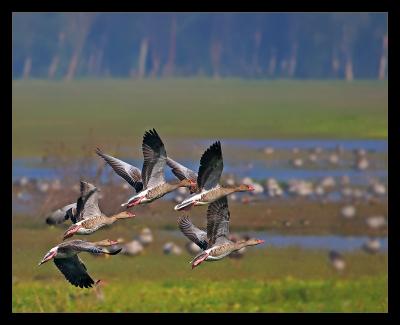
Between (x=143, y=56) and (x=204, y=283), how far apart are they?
138ft

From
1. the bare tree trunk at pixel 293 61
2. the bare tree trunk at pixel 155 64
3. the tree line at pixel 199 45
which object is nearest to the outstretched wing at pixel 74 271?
the tree line at pixel 199 45

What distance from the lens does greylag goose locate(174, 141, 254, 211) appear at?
26.3 feet

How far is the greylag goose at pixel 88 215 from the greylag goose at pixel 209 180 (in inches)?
19.9

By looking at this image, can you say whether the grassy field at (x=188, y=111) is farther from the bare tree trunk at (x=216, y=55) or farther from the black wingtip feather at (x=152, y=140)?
the black wingtip feather at (x=152, y=140)

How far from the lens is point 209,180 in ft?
26.6

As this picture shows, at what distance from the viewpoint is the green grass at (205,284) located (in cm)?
1714

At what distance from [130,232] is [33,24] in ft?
125

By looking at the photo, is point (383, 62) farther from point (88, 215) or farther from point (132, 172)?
point (88, 215)

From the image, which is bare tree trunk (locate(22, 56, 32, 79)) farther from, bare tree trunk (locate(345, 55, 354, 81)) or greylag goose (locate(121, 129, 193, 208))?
greylag goose (locate(121, 129, 193, 208))

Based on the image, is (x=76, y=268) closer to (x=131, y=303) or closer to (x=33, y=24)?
(x=131, y=303)

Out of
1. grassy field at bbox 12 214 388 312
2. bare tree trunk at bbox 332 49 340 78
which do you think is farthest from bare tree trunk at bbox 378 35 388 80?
grassy field at bbox 12 214 388 312

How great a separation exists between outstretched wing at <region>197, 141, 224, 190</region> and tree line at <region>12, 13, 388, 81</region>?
4882cm

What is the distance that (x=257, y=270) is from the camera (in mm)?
18469

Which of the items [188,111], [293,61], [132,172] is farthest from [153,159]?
[293,61]
